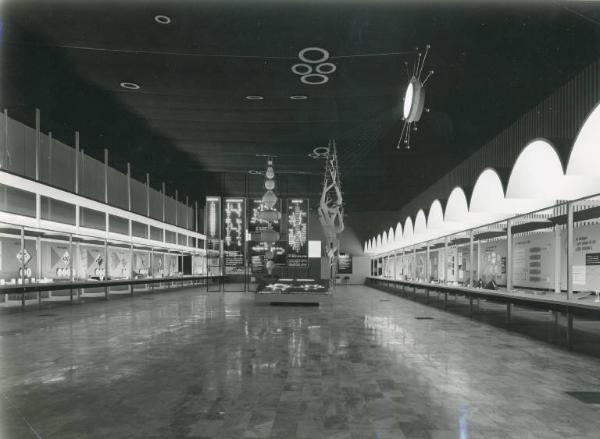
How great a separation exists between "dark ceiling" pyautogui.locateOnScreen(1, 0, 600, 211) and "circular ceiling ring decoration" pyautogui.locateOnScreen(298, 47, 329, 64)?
164mm

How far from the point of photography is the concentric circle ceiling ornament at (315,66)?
7.84 meters

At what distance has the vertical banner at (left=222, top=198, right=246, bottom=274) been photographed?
1688cm

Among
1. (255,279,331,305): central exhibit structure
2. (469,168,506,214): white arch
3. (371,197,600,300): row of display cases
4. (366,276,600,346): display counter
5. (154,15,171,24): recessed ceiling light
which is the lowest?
(255,279,331,305): central exhibit structure

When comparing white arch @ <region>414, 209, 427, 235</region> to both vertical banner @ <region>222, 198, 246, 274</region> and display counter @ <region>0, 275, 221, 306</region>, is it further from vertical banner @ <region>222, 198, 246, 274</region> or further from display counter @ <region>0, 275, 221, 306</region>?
display counter @ <region>0, 275, 221, 306</region>

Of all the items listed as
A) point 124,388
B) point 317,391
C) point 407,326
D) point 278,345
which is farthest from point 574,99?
point 124,388

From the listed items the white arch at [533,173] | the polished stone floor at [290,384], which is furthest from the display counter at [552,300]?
the white arch at [533,173]

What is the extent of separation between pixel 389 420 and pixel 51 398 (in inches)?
98.1

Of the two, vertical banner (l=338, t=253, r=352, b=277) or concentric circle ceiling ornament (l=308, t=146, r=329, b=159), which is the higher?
concentric circle ceiling ornament (l=308, t=146, r=329, b=159)

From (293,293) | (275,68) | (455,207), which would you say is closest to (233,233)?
(293,293)

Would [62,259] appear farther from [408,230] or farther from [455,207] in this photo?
[408,230]

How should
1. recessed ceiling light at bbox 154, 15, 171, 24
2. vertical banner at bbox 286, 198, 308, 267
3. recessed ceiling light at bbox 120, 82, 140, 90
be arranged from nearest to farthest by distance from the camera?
recessed ceiling light at bbox 154, 15, 171, 24 → recessed ceiling light at bbox 120, 82, 140, 90 → vertical banner at bbox 286, 198, 308, 267

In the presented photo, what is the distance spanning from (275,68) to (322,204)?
19.5ft

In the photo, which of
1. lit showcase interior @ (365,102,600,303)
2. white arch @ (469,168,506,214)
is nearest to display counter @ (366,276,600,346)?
lit showcase interior @ (365,102,600,303)

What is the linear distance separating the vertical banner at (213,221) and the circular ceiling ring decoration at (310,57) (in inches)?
356
